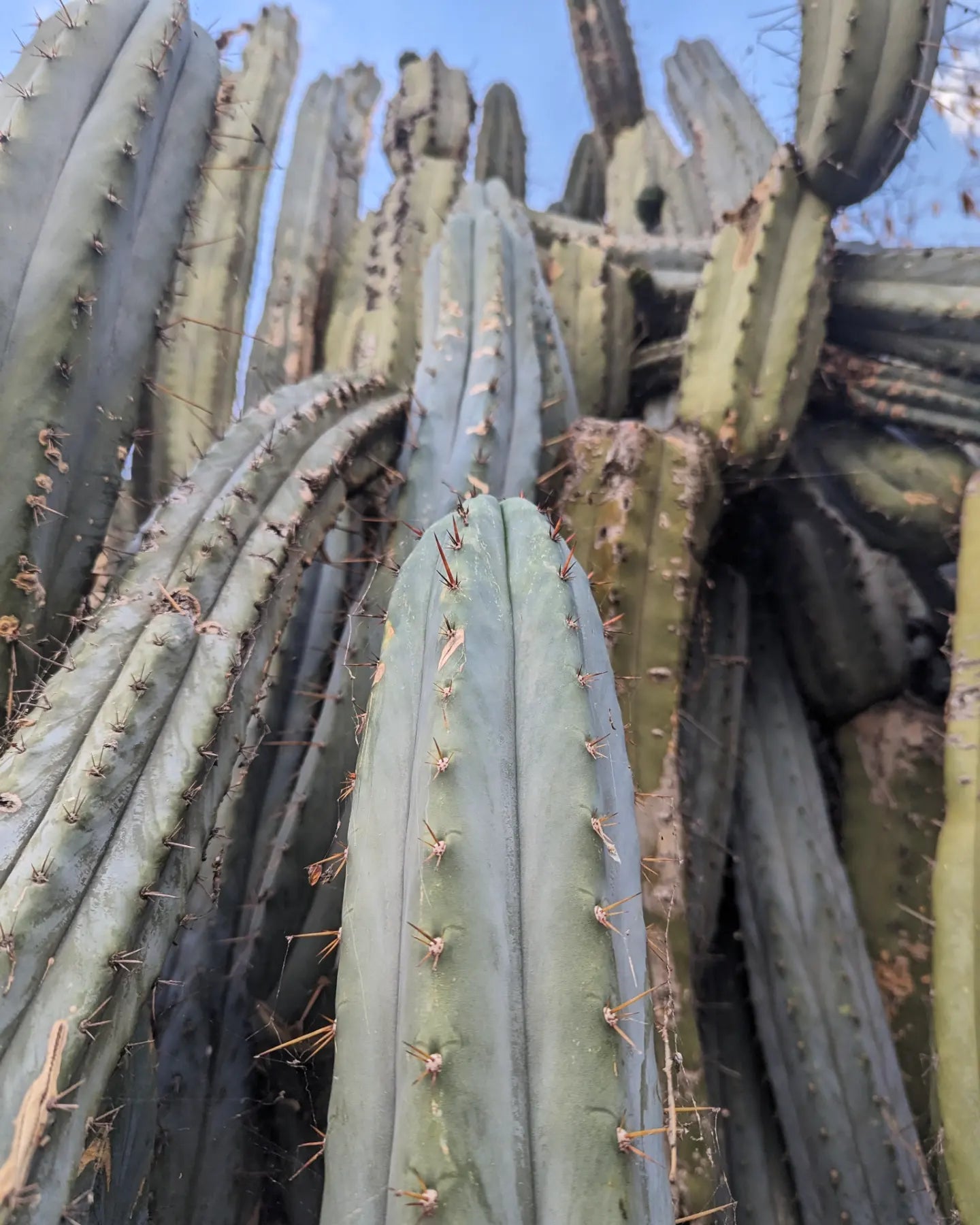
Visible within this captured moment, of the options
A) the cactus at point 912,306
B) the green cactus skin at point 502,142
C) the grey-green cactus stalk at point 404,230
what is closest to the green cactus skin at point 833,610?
the cactus at point 912,306

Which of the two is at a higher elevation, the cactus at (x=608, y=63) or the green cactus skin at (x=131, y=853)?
the cactus at (x=608, y=63)

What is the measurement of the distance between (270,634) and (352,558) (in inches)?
16.0

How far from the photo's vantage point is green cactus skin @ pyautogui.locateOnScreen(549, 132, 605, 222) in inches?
120

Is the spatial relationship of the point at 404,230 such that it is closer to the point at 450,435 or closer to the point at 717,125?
the point at 450,435

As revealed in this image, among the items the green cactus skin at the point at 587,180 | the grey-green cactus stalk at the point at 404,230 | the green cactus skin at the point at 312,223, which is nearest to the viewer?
the grey-green cactus stalk at the point at 404,230

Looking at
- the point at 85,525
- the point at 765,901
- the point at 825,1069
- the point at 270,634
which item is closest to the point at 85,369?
the point at 85,525

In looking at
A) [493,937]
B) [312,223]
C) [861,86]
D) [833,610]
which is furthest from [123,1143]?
[312,223]

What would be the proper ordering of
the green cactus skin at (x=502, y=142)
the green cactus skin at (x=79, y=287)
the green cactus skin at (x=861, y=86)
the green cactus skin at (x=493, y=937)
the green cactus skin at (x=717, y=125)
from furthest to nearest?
the green cactus skin at (x=502, y=142) < the green cactus skin at (x=717, y=125) < the green cactus skin at (x=861, y=86) < the green cactus skin at (x=79, y=287) < the green cactus skin at (x=493, y=937)

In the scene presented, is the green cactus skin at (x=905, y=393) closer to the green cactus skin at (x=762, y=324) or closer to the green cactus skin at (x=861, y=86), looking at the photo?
the green cactus skin at (x=762, y=324)

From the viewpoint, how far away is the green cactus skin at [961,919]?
1009 millimetres

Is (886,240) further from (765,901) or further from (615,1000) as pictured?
(615,1000)

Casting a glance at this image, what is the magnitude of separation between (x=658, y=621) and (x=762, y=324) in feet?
2.15

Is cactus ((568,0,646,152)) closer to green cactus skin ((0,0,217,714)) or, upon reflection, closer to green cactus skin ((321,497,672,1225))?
green cactus skin ((0,0,217,714))

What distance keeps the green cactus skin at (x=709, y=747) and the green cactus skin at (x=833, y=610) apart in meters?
0.13
